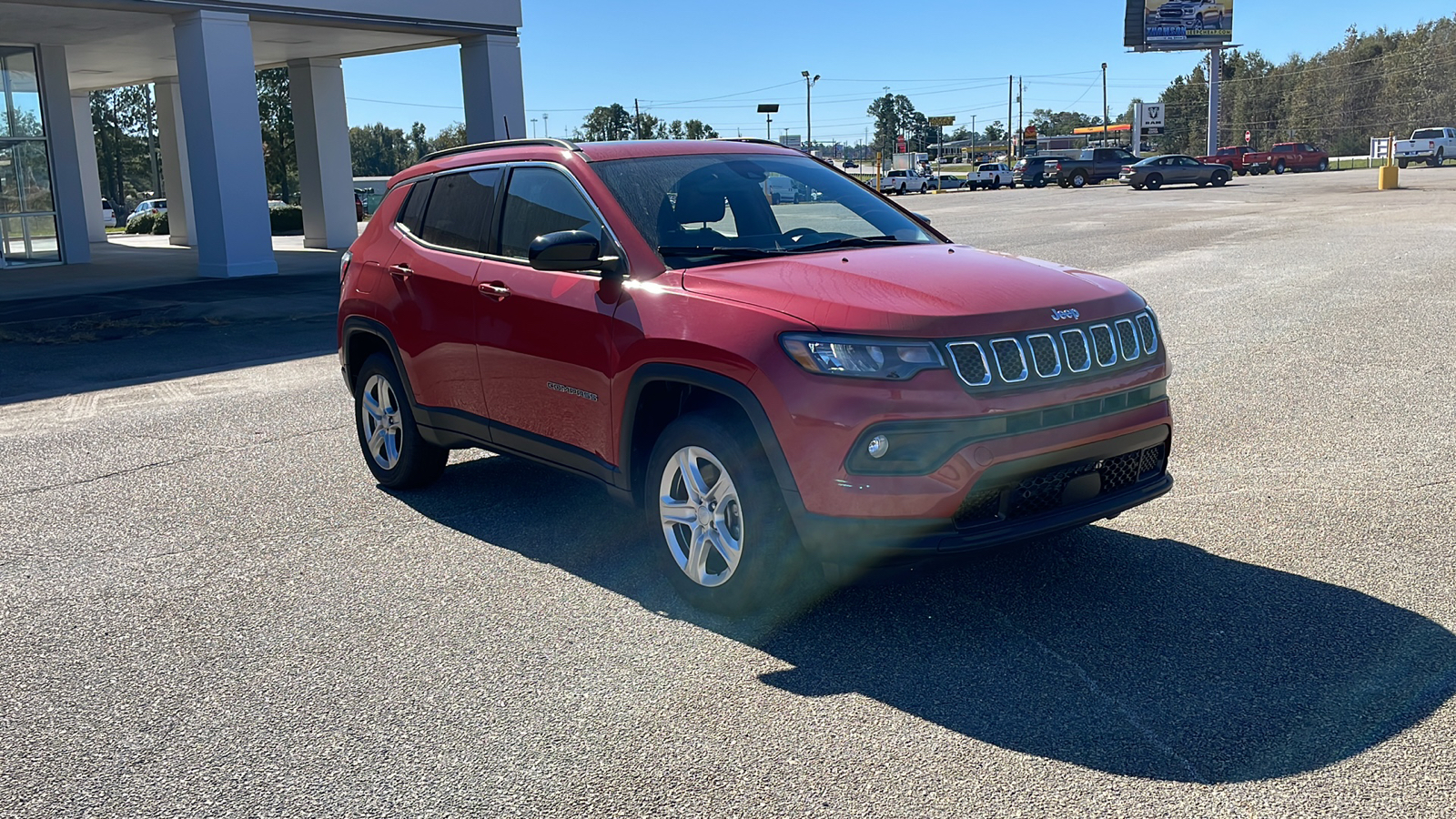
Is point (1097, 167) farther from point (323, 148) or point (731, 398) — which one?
point (731, 398)

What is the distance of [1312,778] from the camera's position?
3.30m

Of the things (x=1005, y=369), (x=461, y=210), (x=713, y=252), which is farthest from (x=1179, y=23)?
(x=1005, y=369)

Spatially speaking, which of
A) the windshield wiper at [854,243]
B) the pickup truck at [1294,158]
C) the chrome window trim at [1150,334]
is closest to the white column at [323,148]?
the windshield wiper at [854,243]

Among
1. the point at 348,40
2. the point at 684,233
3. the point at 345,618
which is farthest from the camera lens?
the point at 348,40

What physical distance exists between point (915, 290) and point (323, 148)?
1063 inches

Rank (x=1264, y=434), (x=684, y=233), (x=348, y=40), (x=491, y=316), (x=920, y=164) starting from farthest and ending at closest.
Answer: (x=920, y=164)
(x=348, y=40)
(x=1264, y=434)
(x=491, y=316)
(x=684, y=233)

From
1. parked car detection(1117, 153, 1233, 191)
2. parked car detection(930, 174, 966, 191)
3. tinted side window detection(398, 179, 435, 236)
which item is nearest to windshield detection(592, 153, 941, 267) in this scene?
tinted side window detection(398, 179, 435, 236)

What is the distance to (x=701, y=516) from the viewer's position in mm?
4570

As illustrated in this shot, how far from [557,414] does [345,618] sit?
121 centimetres

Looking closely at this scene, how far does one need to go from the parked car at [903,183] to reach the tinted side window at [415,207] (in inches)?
2386

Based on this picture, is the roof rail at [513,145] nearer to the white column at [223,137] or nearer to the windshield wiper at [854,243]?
the windshield wiper at [854,243]

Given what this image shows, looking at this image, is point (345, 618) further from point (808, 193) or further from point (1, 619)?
point (808, 193)

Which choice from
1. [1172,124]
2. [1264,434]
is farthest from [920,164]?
[1264,434]

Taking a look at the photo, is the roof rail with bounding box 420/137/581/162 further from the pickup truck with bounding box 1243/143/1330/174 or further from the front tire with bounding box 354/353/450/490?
the pickup truck with bounding box 1243/143/1330/174
